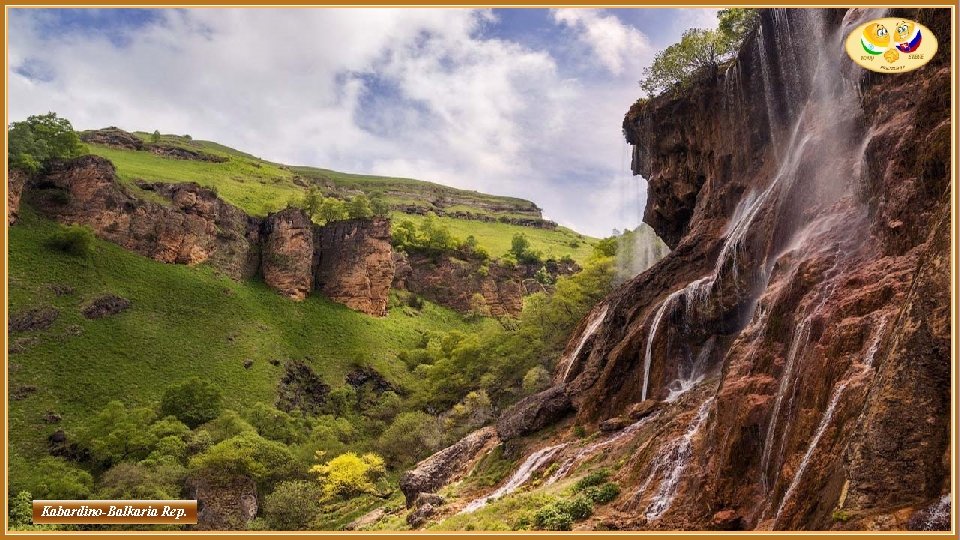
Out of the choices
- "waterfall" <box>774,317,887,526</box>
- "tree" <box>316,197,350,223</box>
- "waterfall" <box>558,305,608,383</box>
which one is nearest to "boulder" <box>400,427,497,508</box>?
"waterfall" <box>558,305,608,383</box>

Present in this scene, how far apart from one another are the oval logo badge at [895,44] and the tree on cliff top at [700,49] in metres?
24.5

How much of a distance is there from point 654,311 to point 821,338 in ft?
50.5

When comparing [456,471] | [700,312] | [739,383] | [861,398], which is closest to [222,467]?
[456,471]

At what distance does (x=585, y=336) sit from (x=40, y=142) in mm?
72129

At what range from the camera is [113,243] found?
72312 millimetres

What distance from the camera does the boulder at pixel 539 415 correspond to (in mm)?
31062

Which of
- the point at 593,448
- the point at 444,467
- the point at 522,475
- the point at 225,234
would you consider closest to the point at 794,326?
the point at 593,448

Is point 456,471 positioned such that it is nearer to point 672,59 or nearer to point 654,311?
point 654,311

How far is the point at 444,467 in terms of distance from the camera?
115 ft

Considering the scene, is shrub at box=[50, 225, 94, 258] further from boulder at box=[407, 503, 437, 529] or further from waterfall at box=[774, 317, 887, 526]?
waterfall at box=[774, 317, 887, 526]

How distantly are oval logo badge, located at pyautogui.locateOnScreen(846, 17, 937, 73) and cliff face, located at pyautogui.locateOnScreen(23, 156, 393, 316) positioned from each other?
78235mm

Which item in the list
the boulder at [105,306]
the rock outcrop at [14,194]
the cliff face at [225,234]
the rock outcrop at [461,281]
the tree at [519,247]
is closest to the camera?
the boulder at [105,306]

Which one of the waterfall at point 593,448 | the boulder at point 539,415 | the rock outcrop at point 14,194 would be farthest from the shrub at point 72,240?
the waterfall at point 593,448

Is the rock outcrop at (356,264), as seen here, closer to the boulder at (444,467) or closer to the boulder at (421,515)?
the boulder at (444,467)
